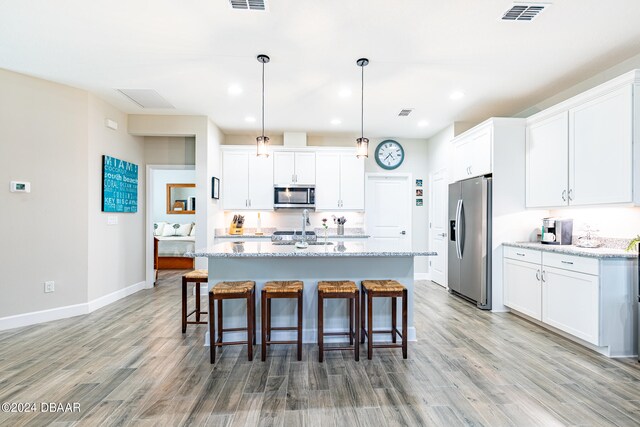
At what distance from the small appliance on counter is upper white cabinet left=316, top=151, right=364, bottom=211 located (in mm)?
1393

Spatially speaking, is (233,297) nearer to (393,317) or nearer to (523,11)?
(393,317)

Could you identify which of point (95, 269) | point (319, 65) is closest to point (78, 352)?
point (95, 269)

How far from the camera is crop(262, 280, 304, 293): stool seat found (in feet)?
8.54

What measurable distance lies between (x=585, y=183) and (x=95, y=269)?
19.0 feet

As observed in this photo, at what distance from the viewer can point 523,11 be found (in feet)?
7.76

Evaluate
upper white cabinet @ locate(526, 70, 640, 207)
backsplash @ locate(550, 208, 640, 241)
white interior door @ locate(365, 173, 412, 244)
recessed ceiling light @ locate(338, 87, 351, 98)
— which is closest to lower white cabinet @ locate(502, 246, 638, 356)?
backsplash @ locate(550, 208, 640, 241)

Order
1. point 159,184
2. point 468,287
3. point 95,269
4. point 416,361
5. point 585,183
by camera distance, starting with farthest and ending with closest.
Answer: point 159,184 < point 468,287 < point 95,269 < point 585,183 < point 416,361

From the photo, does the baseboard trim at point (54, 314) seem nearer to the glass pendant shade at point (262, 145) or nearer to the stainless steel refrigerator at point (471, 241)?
the glass pendant shade at point (262, 145)

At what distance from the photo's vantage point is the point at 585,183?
10.2ft

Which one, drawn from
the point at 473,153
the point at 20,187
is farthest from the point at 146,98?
the point at 473,153

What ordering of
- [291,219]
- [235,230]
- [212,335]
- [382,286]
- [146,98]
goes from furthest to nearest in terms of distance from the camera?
[291,219], [235,230], [146,98], [382,286], [212,335]

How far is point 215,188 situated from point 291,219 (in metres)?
1.48

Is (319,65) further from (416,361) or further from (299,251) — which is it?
(416,361)

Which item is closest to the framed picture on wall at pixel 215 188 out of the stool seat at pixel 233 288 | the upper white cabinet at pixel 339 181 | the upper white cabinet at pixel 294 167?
the upper white cabinet at pixel 294 167
